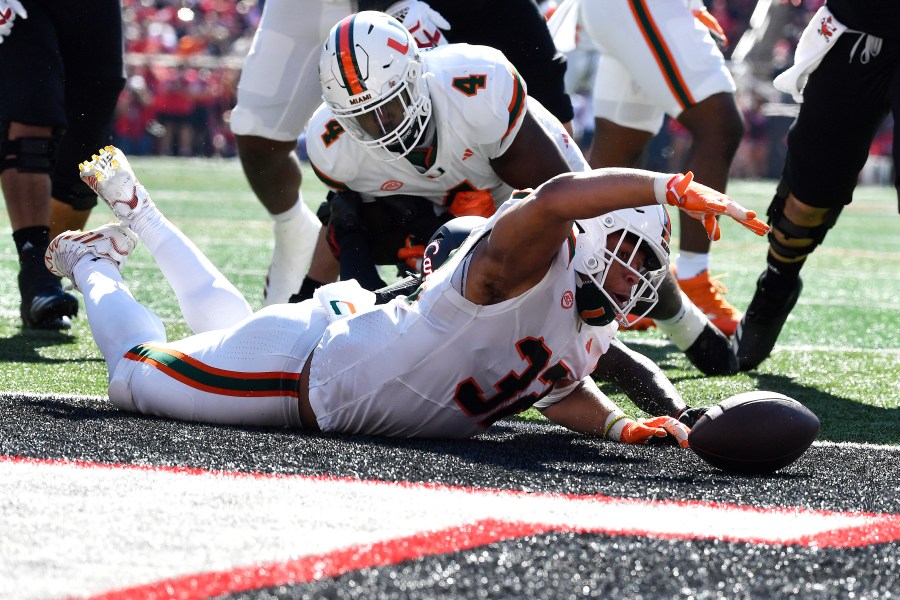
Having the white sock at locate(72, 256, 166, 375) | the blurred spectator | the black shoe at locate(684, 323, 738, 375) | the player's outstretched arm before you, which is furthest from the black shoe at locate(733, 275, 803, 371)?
the blurred spectator

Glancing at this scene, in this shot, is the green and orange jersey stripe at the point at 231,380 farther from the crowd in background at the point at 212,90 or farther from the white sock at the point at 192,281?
the crowd in background at the point at 212,90

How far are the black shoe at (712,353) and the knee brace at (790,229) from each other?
1.51 ft

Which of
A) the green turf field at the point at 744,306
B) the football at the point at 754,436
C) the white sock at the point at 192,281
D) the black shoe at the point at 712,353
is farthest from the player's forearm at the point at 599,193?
the black shoe at the point at 712,353

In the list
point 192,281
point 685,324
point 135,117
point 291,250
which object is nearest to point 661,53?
point 685,324

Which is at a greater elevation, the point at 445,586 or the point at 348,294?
the point at 445,586

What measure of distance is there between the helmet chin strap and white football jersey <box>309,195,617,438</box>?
0.06ft

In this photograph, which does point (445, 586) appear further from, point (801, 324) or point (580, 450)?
point (801, 324)

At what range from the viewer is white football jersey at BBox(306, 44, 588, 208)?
4000 millimetres

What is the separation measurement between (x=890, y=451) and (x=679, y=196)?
112 cm

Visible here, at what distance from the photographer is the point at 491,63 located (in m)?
4.09

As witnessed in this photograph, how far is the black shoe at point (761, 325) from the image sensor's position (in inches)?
184

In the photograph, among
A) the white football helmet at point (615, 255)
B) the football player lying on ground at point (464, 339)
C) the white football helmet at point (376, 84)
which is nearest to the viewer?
the football player lying on ground at point (464, 339)

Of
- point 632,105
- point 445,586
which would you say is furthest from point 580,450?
point 632,105

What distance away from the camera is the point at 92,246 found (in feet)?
13.3
